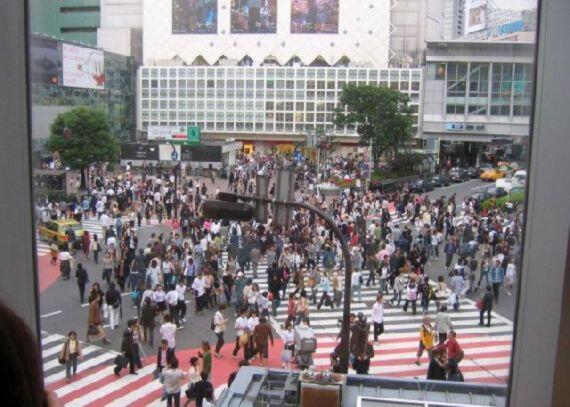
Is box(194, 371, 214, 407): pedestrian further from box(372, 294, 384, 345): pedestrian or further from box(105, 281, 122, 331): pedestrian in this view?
box(372, 294, 384, 345): pedestrian

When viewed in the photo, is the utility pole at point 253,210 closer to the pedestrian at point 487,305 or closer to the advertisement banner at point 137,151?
the pedestrian at point 487,305

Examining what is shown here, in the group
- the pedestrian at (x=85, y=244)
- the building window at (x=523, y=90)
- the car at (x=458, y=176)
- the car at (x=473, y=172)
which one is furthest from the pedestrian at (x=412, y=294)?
the car at (x=458, y=176)

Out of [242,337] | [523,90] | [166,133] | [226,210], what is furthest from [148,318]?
[166,133]

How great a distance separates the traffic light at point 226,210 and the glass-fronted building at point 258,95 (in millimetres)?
20596

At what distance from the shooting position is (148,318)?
540cm

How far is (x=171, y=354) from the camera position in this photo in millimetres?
4820

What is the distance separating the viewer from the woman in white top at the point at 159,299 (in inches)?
233

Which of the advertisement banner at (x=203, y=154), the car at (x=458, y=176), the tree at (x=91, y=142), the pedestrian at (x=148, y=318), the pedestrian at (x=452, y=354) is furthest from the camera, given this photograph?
the advertisement banner at (x=203, y=154)

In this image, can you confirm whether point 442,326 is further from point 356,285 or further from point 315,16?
point 315,16

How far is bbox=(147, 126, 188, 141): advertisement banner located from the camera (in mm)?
17812

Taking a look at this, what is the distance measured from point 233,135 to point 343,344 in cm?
2292

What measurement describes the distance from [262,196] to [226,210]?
0.55 meters

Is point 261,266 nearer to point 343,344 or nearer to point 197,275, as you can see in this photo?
point 197,275

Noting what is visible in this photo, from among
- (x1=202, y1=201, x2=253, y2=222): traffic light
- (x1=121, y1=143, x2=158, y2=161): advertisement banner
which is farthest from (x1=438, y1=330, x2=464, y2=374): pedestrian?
(x1=121, y1=143, x2=158, y2=161): advertisement banner
